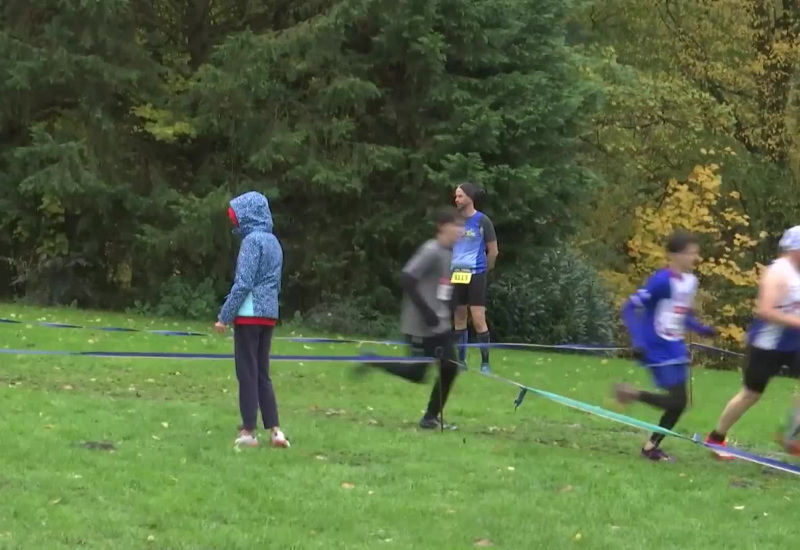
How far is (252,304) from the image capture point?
7285 mm

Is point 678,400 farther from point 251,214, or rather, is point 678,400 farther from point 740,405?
point 251,214

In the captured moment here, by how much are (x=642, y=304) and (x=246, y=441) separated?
286 centimetres

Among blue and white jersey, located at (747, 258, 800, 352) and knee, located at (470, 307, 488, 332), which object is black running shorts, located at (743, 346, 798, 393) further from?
knee, located at (470, 307, 488, 332)

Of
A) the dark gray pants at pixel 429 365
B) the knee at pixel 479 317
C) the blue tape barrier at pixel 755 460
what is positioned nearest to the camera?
the blue tape barrier at pixel 755 460

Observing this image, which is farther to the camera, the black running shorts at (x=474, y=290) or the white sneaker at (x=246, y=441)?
the black running shorts at (x=474, y=290)

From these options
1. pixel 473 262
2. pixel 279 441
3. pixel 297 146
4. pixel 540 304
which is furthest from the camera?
pixel 540 304

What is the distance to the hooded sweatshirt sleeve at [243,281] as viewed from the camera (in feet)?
23.7

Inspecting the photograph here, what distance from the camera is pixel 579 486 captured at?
22.5 ft

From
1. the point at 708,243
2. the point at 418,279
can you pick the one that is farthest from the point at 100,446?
the point at 708,243

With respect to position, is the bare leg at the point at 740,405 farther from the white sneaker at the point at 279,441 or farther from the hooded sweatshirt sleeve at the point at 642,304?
the white sneaker at the point at 279,441

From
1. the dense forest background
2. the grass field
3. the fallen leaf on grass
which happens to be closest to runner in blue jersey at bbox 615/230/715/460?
the grass field

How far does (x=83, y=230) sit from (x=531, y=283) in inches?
325

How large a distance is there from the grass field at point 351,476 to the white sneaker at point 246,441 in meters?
0.10

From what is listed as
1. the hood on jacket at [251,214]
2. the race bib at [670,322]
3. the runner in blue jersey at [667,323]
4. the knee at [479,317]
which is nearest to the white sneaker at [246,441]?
the hood on jacket at [251,214]
